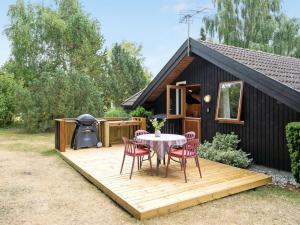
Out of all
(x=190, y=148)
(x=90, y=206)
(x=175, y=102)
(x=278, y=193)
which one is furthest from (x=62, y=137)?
(x=278, y=193)

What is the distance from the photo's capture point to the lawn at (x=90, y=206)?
3793mm

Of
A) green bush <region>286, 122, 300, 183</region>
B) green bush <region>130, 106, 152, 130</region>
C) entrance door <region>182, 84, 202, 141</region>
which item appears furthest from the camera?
green bush <region>130, 106, 152, 130</region>

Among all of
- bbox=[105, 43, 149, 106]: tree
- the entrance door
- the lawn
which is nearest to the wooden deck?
the lawn

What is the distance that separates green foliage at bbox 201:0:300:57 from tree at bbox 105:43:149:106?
22.9ft

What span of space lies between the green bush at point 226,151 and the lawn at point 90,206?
1.26 meters

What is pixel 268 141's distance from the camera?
6340mm

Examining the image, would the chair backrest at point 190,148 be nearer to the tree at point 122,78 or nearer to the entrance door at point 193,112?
the entrance door at point 193,112

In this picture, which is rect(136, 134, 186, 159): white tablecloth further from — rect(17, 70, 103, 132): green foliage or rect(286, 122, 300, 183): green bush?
rect(17, 70, 103, 132): green foliage

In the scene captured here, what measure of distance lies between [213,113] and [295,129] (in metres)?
3.28

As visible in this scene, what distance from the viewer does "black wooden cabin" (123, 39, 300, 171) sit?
5.84 meters

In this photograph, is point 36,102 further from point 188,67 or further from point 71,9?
point 71,9

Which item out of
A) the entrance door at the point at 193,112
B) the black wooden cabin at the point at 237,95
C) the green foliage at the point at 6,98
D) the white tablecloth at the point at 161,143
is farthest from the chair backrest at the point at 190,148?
the green foliage at the point at 6,98

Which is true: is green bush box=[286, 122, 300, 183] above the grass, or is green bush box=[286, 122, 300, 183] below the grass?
above

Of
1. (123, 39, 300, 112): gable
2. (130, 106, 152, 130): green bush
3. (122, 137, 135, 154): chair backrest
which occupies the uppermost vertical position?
(123, 39, 300, 112): gable
